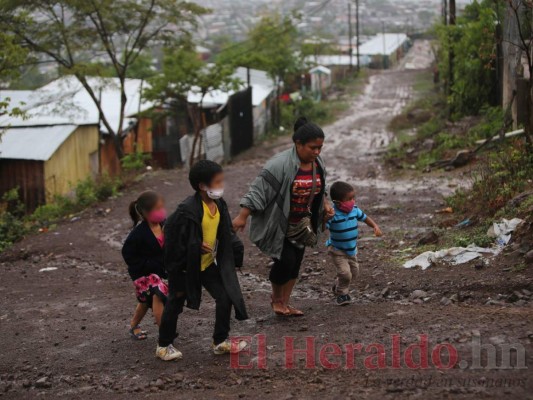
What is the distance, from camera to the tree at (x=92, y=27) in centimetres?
1778

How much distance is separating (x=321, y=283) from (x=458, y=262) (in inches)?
54.1

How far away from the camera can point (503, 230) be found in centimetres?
686

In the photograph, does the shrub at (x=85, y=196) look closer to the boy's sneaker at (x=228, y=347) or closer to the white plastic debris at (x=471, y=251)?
the white plastic debris at (x=471, y=251)

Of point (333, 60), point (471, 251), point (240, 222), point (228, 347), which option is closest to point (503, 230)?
point (471, 251)

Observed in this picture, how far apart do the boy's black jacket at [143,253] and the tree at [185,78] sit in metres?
14.5

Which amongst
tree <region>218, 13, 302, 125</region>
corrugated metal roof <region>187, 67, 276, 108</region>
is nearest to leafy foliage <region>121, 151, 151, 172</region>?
corrugated metal roof <region>187, 67, 276, 108</region>

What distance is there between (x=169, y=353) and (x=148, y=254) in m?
0.74

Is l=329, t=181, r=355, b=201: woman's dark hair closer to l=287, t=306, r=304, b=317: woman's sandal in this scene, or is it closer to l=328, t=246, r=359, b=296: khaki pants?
l=328, t=246, r=359, b=296: khaki pants

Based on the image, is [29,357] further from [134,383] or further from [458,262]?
[458,262]

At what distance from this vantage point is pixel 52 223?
12.6 meters

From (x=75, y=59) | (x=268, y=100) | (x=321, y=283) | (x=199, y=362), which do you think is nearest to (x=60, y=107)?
(x=75, y=59)

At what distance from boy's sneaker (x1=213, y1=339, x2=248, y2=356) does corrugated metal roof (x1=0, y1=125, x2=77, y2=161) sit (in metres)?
12.3

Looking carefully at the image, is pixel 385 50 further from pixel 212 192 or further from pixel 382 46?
pixel 212 192

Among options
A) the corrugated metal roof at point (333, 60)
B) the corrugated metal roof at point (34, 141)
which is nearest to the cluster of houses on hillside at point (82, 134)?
the corrugated metal roof at point (34, 141)
